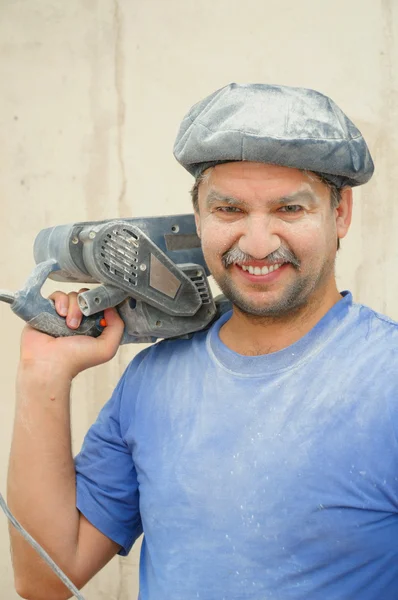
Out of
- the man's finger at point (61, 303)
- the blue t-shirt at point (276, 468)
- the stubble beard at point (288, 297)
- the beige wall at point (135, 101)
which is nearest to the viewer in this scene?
the blue t-shirt at point (276, 468)

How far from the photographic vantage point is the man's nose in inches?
49.8

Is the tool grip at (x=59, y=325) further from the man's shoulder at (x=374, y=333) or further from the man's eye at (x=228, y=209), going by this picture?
the man's shoulder at (x=374, y=333)

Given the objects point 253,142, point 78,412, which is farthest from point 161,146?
point 253,142

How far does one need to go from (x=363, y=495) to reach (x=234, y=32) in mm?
1283

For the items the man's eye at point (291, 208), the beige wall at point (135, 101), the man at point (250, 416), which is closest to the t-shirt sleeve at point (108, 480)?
the man at point (250, 416)

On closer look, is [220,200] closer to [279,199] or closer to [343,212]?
[279,199]

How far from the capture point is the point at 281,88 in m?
1.27

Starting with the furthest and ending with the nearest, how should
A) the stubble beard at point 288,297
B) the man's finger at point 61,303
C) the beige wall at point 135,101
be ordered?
Answer: the beige wall at point 135,101
the man's finger at point 61,303
the stubble beard at point 288,297

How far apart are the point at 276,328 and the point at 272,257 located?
17 centimetres

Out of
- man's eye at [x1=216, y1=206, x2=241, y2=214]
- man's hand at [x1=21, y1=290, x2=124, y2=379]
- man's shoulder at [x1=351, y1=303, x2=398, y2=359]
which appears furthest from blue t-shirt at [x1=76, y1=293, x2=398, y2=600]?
man's eye at [x1=216, y1=206, x2=241, y2=214]

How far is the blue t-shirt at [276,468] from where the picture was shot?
1.20 metres

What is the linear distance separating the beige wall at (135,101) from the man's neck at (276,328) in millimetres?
628

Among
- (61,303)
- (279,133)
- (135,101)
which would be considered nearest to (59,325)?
(61,303)

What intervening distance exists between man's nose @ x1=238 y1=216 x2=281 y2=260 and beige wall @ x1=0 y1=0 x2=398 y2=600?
0.75 meters
